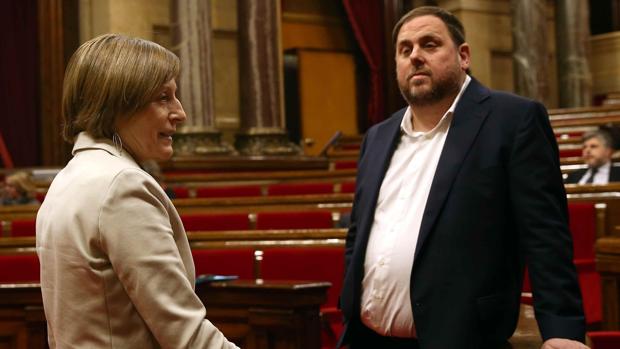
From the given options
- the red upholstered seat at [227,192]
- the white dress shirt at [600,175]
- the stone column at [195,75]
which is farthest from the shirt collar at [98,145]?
the stone column at [195,75]

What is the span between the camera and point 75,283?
128 centimetres

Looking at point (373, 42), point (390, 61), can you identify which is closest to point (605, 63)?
point (390, 61)

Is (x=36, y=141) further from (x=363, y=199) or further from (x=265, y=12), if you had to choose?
(x=363, y=199)

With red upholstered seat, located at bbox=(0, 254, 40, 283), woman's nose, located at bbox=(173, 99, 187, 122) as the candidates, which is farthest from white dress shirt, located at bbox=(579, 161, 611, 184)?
woman's nose, located at bbox=(173, 99, 187, 122)

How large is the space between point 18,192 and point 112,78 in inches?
210

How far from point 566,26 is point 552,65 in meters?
0.84

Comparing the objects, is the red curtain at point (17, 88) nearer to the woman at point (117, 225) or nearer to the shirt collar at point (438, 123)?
the shirt collar at point (438, 123)

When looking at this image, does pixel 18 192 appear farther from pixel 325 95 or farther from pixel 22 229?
pixel 325 95

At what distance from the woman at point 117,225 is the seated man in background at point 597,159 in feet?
13.4

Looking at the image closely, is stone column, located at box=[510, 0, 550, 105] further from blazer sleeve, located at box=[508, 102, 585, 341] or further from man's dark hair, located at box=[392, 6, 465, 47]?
blazer sleeve, located at box=[508, 102, 585, 341]

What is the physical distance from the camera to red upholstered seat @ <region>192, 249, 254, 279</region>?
3.72 metres

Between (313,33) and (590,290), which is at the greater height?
(313,33)

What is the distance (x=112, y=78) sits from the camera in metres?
1.31

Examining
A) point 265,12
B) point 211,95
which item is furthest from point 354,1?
point 211,95
